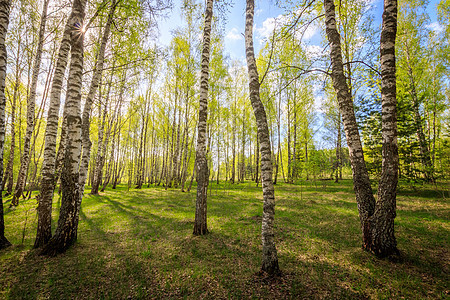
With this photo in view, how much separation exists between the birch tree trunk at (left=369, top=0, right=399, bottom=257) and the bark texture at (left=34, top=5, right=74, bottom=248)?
843cm

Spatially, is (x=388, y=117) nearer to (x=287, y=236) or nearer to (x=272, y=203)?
(x=272, y=203)

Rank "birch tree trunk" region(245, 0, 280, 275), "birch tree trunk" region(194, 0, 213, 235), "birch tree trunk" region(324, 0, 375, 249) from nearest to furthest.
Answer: "birch tree trunk" region(245, 0, 280, 275) → "birch tree trunk" region(324, 0, 375, 249) → "birch tree trunk" region(194, 0, 213, 235)

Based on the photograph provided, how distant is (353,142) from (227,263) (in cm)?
469

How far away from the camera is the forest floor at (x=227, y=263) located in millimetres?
3225

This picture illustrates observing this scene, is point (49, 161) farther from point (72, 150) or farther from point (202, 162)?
point (202, 162)

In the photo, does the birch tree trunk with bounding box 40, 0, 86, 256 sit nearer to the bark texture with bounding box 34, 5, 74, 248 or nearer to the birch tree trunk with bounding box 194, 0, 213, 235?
the bark texture with bounding box 34, 5, 74, 248

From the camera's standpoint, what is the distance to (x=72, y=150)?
4.62m

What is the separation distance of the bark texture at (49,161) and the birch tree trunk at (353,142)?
7.50 metres

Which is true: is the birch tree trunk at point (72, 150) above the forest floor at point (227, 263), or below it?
above

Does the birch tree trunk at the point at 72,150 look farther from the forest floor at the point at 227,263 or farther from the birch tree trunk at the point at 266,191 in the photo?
the birch tree trunk at the point at 266,191

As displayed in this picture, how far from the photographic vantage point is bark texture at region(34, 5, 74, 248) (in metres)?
4.73


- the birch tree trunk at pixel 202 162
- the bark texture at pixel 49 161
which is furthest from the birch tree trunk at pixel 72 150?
the birch tree trunk at pixel 202 162

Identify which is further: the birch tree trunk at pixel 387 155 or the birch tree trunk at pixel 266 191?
the birch tree trunk at pixel 387 155

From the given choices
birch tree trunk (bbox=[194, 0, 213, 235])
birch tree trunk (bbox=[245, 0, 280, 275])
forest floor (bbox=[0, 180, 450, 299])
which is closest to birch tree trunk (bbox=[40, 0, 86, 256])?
Result: forest floor (bbox=[0, 180, 450, 299])
